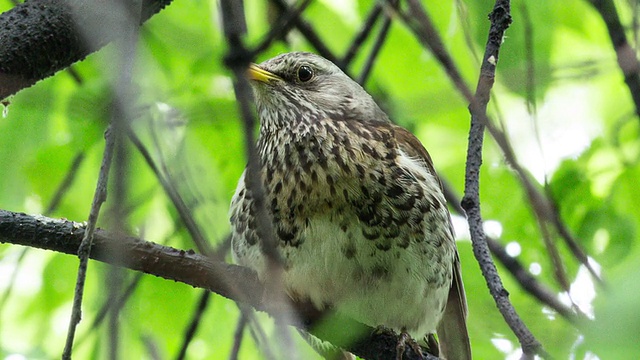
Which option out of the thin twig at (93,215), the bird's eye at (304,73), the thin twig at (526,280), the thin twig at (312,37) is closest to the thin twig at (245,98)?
the thin twig at (93,215)

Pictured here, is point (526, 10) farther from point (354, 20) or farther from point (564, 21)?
point (354, 20)

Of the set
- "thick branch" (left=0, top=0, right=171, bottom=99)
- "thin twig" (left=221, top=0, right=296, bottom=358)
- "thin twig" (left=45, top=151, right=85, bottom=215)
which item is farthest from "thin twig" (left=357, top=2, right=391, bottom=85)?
"thin twig" (left=221, top=0, right=296, bottom=358)

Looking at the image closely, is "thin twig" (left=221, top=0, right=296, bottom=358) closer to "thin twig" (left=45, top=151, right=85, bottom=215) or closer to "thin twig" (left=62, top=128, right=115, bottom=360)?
"thin twig" (left=62, top=128, right=115, bottom=360)

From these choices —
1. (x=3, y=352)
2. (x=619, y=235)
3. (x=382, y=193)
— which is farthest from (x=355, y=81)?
(x=3, y=352)

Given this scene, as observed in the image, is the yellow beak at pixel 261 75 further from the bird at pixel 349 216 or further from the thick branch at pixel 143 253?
the thick branch at pixel 143 253

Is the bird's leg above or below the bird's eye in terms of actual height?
below

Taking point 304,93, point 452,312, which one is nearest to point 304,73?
point 304,93
